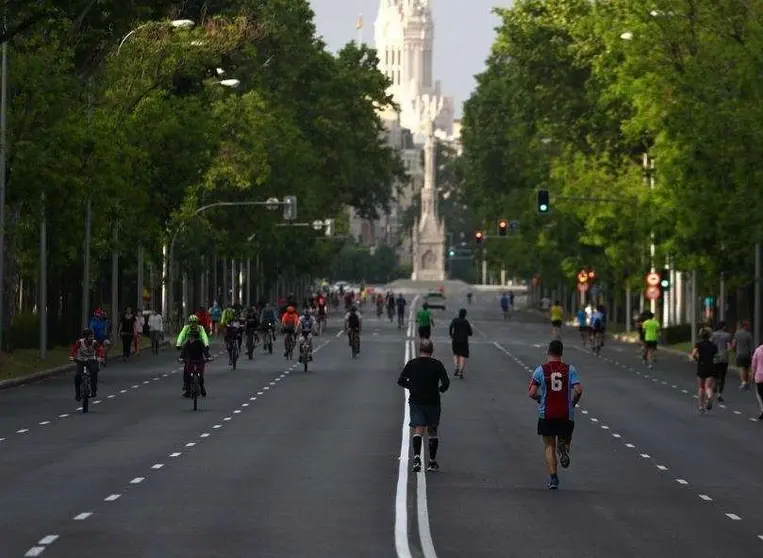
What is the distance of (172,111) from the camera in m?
70.9

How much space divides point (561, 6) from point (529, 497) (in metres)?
65.9

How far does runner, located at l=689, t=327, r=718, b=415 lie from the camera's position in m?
40.3

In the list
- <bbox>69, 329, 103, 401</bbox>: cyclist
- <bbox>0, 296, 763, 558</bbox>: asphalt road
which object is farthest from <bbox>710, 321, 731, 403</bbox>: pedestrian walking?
<bbox>69, 329, 103, 401</bbox>: cyclist

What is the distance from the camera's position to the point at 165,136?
228ft

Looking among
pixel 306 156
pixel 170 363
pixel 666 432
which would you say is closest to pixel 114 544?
pixel 666 432

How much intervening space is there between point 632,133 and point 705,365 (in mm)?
35583

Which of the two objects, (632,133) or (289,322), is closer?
(289,322)

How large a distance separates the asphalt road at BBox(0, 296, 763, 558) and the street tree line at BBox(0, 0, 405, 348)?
743 cm

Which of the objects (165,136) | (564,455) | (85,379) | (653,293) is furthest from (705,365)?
(653,293)

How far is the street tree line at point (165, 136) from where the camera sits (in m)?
53.0

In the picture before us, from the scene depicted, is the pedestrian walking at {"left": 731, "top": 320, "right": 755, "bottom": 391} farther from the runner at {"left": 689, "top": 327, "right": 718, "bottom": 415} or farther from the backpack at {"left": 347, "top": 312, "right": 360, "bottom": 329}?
the backpack at {"left": 347, "top": 312, "right": 360, "bottom": 329}

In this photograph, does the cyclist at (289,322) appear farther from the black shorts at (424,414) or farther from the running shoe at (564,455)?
the running shoe at (564,455)

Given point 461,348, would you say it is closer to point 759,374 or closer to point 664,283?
point 759,374

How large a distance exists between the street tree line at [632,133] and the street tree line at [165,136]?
1023cm
